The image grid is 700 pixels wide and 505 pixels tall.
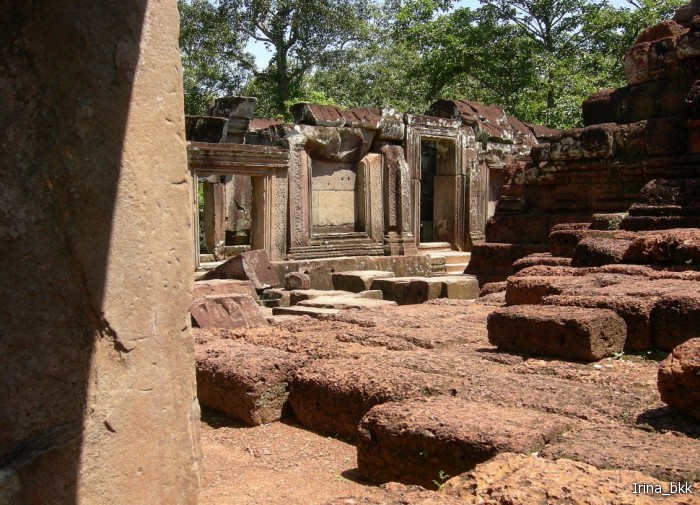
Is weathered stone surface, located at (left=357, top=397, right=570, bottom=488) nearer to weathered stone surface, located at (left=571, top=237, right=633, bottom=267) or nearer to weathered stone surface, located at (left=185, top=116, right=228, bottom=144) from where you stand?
weathered stone surface, located at (left=571, top=237, right=633, bottom=267)

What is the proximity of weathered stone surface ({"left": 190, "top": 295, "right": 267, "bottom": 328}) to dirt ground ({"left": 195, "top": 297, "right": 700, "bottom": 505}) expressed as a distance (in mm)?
1303

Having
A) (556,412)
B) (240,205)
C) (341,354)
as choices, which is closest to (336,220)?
(240,205)

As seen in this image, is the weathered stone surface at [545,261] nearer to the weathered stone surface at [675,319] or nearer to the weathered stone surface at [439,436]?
the weathered stone surface at [675,319]

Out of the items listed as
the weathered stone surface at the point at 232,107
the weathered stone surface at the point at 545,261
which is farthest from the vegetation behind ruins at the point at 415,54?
the weathered stone surface at the point at 545,261

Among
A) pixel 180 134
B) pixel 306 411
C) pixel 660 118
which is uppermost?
pixel 660 118

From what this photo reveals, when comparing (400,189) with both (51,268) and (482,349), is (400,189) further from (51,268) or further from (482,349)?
(51,268)

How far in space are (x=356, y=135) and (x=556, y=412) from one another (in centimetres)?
1092

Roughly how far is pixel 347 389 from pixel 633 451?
1.51m

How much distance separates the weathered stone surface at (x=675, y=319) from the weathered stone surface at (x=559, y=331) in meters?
0.17

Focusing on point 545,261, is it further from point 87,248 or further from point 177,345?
point 87,248

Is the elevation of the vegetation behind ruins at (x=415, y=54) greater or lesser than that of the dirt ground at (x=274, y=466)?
greater

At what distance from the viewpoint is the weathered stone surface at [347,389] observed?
327 cm

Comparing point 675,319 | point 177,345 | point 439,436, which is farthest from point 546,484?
point 675,319

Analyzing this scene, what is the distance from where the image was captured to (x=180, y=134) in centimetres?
212
